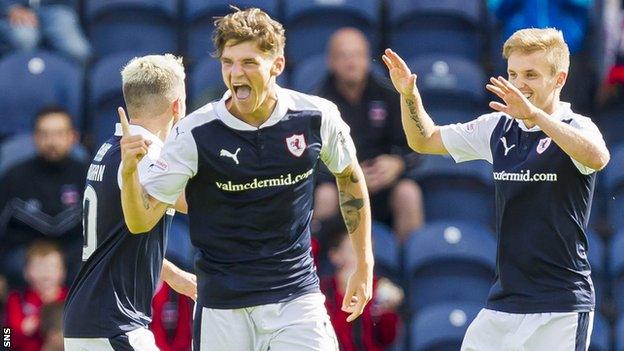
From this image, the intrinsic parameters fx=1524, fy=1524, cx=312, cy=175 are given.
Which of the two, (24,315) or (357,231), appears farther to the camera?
(24,315)

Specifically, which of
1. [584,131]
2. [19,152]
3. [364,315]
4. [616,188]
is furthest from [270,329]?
[616,188]

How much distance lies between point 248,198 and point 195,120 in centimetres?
41

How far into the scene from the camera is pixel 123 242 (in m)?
6.80

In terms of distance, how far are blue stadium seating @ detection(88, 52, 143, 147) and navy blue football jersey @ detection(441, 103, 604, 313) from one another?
5.04 m

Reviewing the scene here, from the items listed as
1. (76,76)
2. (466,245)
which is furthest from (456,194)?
(76,76)

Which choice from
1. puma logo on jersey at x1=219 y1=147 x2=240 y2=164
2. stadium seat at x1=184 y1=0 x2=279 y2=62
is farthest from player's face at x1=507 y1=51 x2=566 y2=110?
stadium seat at x1=184 y1=0 x2=279 y2=62

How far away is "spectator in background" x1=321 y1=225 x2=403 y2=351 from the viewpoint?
966 centimetres

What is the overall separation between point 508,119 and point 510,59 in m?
0.34

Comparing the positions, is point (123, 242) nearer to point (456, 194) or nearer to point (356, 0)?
point (456, 194)

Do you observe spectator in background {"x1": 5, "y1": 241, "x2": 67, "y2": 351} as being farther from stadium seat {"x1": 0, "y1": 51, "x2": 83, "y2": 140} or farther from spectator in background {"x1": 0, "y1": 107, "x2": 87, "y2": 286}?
stadium seat {"x1": 0, "y1": 51, "x2": 83, "y2": 140}

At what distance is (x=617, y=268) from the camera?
34.2 feet

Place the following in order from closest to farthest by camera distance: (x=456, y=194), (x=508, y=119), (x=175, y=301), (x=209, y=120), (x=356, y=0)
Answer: (x=209, y=120) < (x=508, y=119) < (x=175, y=301) < (x=456, y=194) < (x=356, y=0)

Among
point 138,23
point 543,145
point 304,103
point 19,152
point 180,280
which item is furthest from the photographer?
point 138,23
